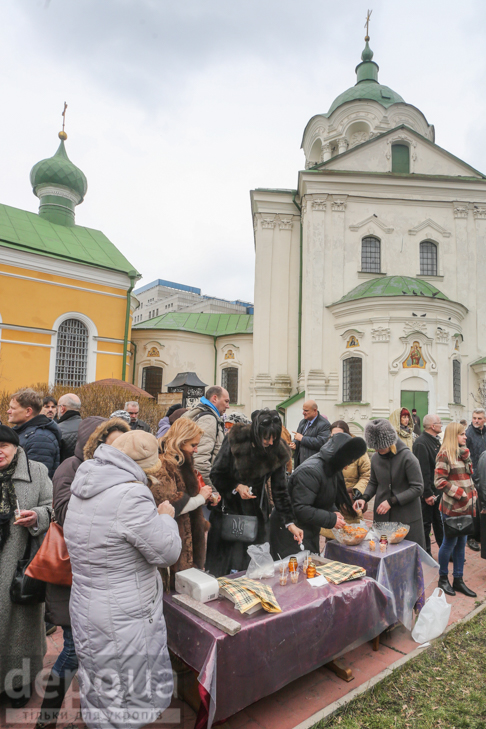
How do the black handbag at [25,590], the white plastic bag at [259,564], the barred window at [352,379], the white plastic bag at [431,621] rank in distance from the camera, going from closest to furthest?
the black handbag at [25,590]
the white plastic bag at [259,564]
the white plastic bag at [431,621]
the barred window at [352,379]

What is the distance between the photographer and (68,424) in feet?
14.9

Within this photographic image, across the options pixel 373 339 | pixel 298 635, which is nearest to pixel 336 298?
pixel 373 339

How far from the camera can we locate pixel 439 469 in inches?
191

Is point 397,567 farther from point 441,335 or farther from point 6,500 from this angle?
point 441,335

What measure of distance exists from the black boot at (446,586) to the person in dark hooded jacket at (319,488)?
1.86 m

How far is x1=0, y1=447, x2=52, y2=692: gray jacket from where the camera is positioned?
2799mm

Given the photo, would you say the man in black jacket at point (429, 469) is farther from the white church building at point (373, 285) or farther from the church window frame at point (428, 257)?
the church window frame at point (428, 257)

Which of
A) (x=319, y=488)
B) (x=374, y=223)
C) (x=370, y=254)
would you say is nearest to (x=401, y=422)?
(x=319, y=488)

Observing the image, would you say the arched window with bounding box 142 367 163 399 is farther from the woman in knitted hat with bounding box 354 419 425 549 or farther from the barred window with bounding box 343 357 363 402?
the woman in knitted hat with bounding box 354 419 425 549

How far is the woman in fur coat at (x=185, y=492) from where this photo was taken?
3.01 meters

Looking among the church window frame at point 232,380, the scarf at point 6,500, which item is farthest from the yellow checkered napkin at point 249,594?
the church window frame at point 232,380

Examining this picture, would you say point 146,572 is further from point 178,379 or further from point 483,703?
point 178,379

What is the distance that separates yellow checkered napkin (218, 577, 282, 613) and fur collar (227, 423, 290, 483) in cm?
84

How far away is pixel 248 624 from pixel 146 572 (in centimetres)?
72
